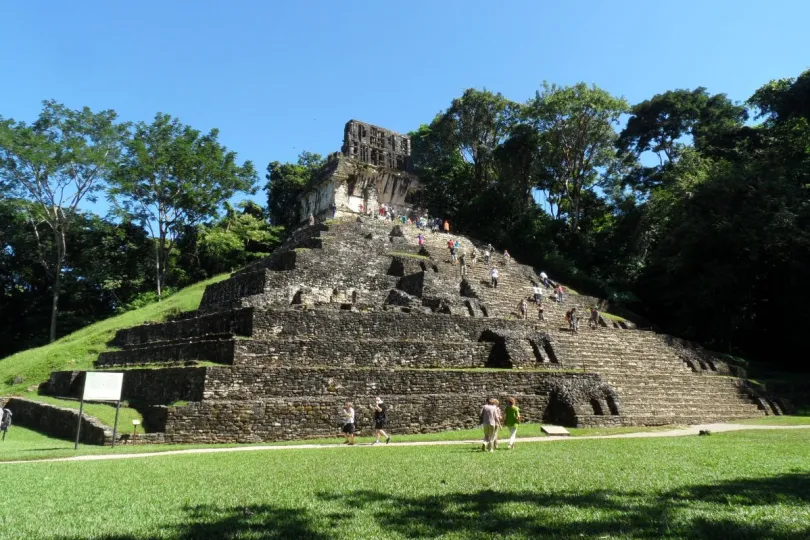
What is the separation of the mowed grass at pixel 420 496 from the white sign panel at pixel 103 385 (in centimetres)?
288

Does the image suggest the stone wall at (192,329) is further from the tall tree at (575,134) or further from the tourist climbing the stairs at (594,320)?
the tall tree at (575,134)

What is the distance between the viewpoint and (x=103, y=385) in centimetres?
1198

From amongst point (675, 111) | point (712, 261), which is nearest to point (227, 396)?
point (712, 261)

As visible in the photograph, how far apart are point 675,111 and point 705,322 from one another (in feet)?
59.8

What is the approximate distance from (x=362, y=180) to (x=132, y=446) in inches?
1140

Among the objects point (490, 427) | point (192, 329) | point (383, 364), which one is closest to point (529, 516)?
point (490, 427)

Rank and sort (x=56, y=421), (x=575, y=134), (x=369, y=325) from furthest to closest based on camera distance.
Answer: (x=575, y=134)
(x=369, y=325)
(x=56, y=421)

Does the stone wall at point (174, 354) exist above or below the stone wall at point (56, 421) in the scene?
above

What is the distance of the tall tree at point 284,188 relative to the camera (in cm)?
4741

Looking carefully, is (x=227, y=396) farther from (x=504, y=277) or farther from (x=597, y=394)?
(x=504, y=277)

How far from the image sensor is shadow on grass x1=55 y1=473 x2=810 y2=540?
442cm

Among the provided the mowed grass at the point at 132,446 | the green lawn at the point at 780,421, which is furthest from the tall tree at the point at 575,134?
the mowed grass at the point at 132,446

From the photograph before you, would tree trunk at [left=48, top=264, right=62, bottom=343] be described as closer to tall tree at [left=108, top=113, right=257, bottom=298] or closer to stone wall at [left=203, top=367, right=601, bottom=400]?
tall tree at [left=108, top=113, right=257, bottom=298]

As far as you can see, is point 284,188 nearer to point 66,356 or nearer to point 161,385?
point 66,356
